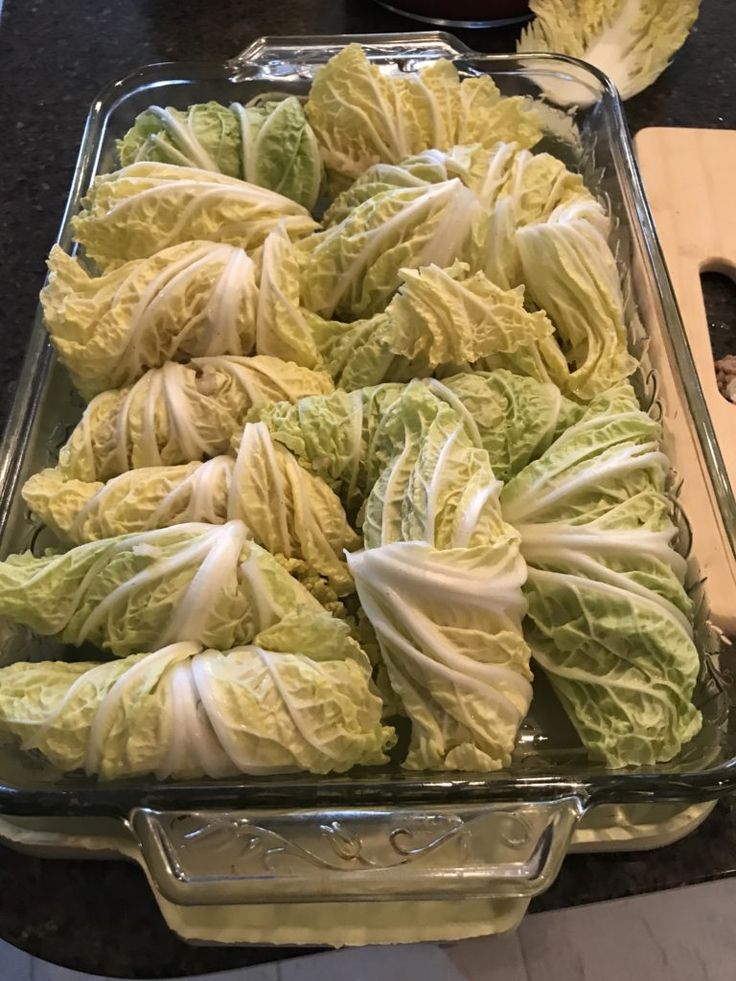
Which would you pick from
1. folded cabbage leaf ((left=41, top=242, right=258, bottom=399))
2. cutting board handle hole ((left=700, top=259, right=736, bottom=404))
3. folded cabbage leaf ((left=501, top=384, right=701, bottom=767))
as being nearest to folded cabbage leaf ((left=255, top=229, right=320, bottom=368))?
folded cabbage leaf ((left=41, top=242, right=258, bottom=399))

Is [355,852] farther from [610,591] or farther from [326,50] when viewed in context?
[326,50]

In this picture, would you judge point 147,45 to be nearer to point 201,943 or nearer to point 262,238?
point 262,238

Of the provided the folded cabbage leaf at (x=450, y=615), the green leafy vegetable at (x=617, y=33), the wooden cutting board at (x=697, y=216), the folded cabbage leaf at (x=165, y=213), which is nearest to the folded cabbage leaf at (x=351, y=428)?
the folded cabbage leaf at (x=450, y=615)

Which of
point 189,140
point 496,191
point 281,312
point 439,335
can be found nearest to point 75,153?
point 189,140

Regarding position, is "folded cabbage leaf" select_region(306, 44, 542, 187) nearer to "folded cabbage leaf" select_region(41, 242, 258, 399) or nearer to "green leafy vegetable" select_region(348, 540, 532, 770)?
"folded cabbage leaf" select_region(41, 242, 258, 399)

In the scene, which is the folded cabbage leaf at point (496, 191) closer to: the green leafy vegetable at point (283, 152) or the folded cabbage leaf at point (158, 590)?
the green leafy vegetable at point (283, 152)

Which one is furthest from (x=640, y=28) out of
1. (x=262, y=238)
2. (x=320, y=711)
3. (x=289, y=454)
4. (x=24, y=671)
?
(x=24, y=671)
